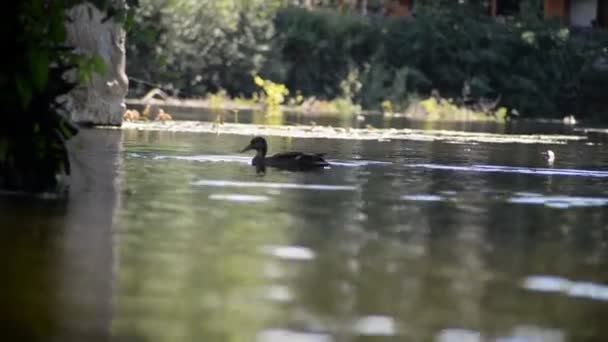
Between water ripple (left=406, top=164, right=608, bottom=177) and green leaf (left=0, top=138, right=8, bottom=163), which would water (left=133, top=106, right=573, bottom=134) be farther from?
green leaf (left=0, top=138, right=8, bottom=163)

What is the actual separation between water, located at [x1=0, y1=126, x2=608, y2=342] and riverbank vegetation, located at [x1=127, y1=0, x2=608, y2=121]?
117ft

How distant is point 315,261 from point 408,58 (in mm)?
47347

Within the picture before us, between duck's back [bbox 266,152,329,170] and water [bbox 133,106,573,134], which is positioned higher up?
duck's back [bbox 266,152,329,170]

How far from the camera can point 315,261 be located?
1002cm

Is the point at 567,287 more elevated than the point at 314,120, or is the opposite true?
the point at 567,287

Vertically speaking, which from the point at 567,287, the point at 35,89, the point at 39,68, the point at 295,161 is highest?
the point at 39,68

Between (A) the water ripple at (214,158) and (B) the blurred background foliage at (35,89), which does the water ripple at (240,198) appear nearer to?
(B) the blurred background foliage at (35,89)

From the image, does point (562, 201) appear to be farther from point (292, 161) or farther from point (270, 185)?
point (292, 161)

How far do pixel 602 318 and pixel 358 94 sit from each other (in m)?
45.7

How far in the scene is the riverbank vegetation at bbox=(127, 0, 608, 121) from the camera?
53.2 metres

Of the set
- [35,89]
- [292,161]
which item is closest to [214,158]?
[292,161]

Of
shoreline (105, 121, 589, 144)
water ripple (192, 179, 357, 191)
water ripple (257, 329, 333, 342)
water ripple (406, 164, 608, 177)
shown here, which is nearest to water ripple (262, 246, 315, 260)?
water ripple (257, 329, 333, 342)

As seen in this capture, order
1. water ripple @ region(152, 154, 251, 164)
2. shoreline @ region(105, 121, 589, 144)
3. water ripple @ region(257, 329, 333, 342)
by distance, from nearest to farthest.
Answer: water ripple @ region(257, 329, 333, 342), water ripple @ region(152, 154, 251, 164), shoreline @ region(105, 121, 589, 144)

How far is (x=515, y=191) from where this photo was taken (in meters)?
16.5
